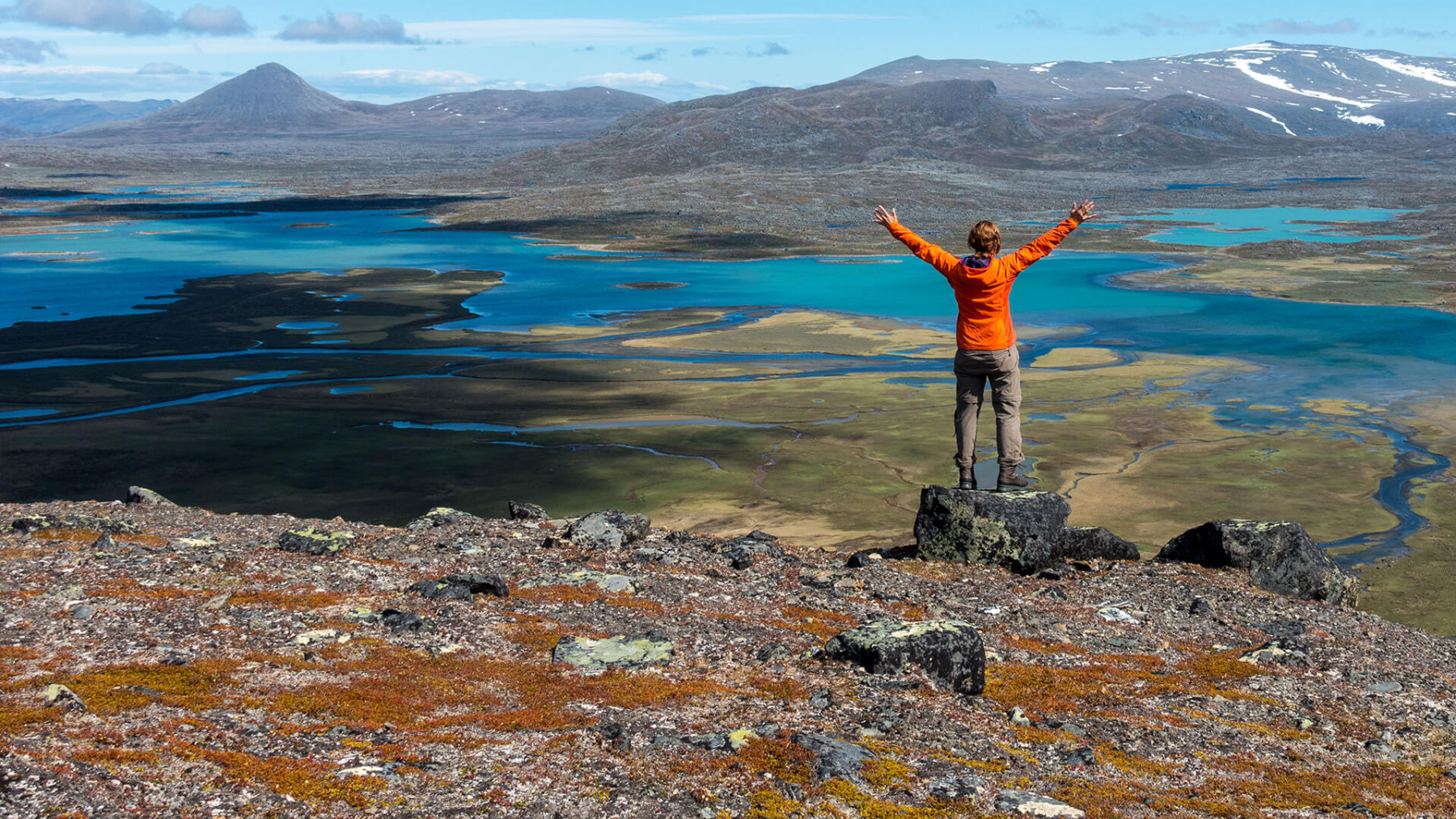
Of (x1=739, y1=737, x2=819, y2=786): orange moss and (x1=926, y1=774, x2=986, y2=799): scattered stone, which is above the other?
(x1=739, y1=737, x2=819, y2=786): orange moss

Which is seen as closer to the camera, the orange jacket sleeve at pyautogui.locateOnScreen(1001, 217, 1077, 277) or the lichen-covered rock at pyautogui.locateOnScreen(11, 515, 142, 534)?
the orange jacket sleeve at pyautogui.locateOnScreen(1001, 217, 1077, 277)

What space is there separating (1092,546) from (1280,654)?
131 inches

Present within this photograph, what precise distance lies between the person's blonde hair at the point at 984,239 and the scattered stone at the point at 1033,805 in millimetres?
5257

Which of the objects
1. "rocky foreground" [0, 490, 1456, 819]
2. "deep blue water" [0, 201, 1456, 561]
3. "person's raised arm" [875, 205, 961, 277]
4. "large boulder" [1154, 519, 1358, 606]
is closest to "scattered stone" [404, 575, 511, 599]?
"rocky foreground" [0, 490, 1456, 819]

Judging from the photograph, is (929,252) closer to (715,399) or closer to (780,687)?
(780,687)

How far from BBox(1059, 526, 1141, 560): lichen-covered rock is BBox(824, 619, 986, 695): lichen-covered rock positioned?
4.41 metres

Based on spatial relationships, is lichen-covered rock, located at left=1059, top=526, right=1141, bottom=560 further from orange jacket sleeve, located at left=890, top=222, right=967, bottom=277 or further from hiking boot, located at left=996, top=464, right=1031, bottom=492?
orange jacket sleeve, located at left=890, top=222, right=967, bottom=277

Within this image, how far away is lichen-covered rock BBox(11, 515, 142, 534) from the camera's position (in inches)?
522

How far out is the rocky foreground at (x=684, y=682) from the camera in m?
6.71

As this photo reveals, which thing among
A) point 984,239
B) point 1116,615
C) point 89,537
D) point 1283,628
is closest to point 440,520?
point 89,537

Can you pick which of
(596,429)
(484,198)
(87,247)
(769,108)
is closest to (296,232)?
(87,247)

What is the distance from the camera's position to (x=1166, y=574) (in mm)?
12719

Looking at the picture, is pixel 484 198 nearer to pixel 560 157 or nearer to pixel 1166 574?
pixel 560 157

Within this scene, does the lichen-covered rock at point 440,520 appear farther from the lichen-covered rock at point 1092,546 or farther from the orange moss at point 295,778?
the orange moss at point 295,778
